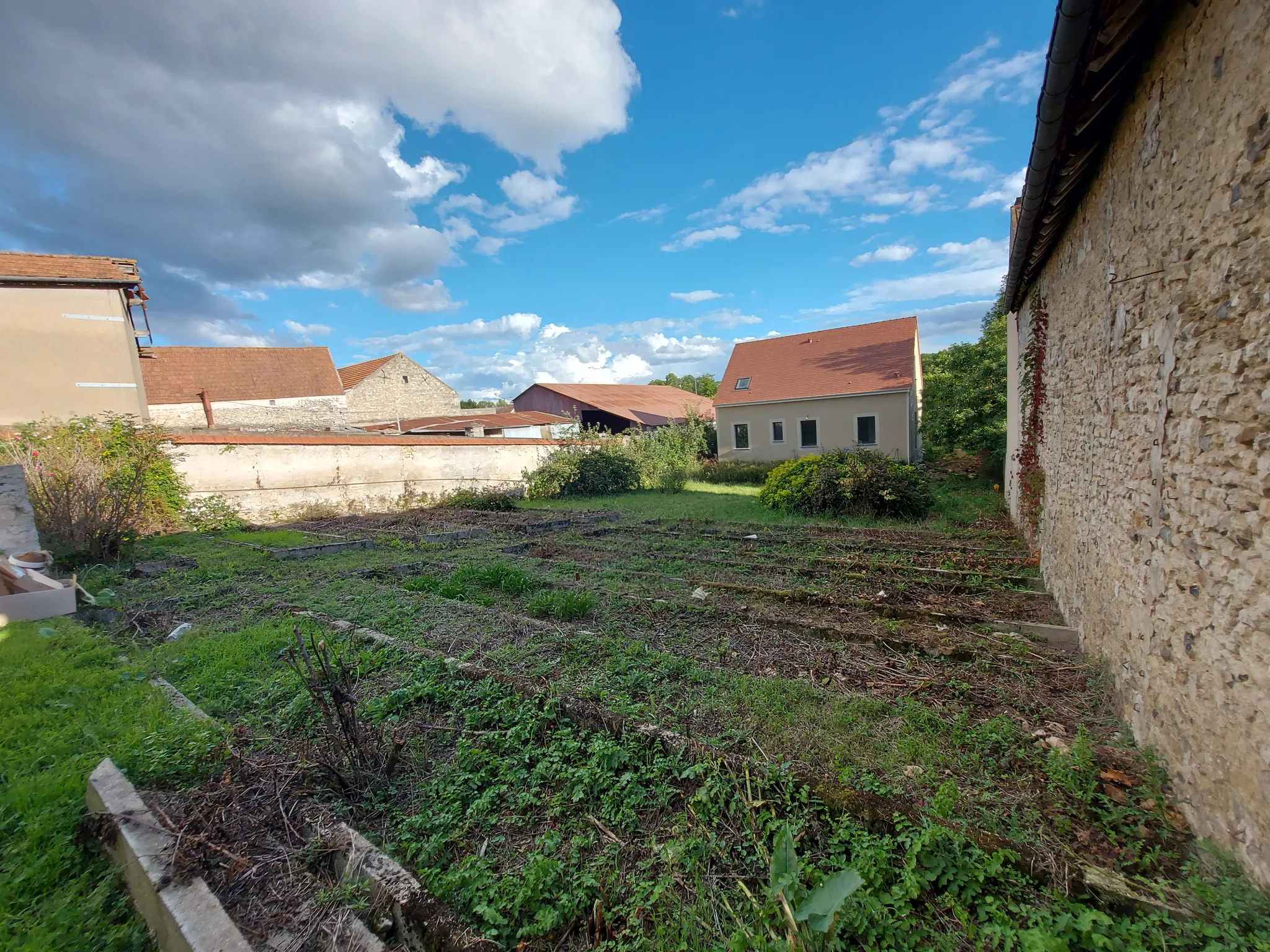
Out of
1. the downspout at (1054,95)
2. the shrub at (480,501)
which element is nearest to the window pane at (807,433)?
the shrub at (480,501)

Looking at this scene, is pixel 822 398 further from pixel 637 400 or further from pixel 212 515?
pixel 212 515

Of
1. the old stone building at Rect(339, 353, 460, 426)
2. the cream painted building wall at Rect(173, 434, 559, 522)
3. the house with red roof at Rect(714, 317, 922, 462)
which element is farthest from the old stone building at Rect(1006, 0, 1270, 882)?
the old stone building at Rect(339, 353, 460, 426)

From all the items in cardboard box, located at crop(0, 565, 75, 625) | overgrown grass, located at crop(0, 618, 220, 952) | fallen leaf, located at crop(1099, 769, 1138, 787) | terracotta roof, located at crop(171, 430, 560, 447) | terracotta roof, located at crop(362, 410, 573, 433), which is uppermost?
terracotta roof, located at crop(362, 410, 573, 433)

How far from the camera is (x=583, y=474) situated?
58.6 ft

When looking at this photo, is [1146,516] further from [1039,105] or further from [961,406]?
[961,406]

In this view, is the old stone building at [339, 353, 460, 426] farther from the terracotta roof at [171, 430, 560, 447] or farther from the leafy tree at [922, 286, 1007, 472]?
the leafy tree at [922, 286, 1007, 472]

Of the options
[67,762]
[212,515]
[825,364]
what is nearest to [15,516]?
[212,515]

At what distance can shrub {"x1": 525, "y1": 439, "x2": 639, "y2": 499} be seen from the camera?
17.6m

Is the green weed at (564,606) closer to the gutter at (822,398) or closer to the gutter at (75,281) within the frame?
the gutter at (75,281)

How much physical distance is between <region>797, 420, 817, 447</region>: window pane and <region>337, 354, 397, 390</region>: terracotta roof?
22.9m

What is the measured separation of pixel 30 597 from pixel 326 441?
918 cm

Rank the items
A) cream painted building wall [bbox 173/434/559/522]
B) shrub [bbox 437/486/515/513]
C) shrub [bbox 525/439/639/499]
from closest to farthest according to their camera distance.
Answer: cream painted building wall [bbox 173/434/559/522] → shrub [bbox 437/486/515/513] → shrub [bbox 525/439/639/499]

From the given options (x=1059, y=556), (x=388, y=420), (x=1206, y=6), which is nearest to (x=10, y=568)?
(x=1206, y=6)

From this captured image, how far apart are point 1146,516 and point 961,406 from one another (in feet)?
50.4
